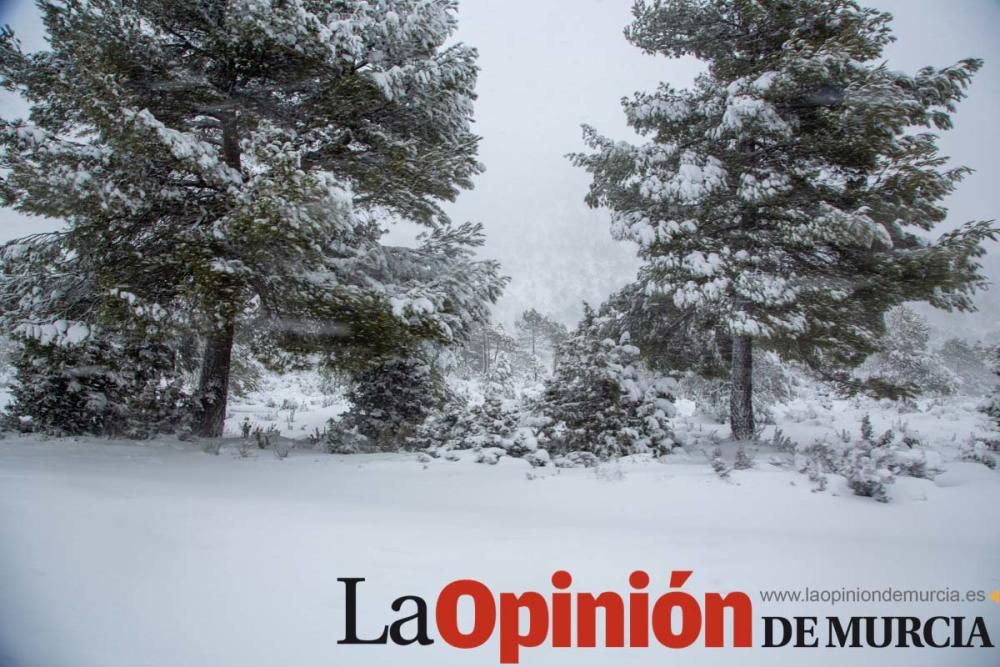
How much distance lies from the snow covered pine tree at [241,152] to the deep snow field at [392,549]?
85.9 inches

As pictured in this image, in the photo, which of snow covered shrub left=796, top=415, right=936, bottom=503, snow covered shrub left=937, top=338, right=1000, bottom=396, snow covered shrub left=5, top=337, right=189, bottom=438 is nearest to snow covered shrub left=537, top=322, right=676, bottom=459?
snow covered shrub left=796, top=415, right=936, bottom=503

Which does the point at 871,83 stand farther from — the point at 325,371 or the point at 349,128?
the point at 325,371

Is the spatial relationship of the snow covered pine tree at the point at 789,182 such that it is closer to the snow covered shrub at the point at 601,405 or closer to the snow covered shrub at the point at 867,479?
the snow covered shrub at the point at 601,405

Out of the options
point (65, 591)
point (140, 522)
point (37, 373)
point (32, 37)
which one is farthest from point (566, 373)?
point (32, 37)

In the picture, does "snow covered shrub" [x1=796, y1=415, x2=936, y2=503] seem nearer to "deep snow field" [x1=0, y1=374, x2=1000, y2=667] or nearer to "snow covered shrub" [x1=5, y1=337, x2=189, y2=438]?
"deep snow field" [x1=0, y1=374, x2=1000, y2=667]

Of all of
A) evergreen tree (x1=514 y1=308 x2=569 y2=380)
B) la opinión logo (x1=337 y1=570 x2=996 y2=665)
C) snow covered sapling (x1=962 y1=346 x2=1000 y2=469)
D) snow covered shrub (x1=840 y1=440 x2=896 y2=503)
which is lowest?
la opinión logo (x1=337 y1=570 x2=996 y2=665)

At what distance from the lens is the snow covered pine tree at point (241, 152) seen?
526 centimetres

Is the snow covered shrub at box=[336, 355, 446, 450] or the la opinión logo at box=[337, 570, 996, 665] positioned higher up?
the snow covered shrub at box=[336, 355, 446, 450]

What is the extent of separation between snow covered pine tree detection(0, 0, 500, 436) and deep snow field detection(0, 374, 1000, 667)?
7.16ft

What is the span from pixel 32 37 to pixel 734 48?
10784 millimetres

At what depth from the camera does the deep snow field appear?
2188 millimetres

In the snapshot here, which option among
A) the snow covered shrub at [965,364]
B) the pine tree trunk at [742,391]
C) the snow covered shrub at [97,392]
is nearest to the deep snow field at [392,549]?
the snow covered shrub at [97,392]

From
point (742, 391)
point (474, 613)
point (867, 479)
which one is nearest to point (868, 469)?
point (867, 479)

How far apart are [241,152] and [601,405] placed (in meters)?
6.21
